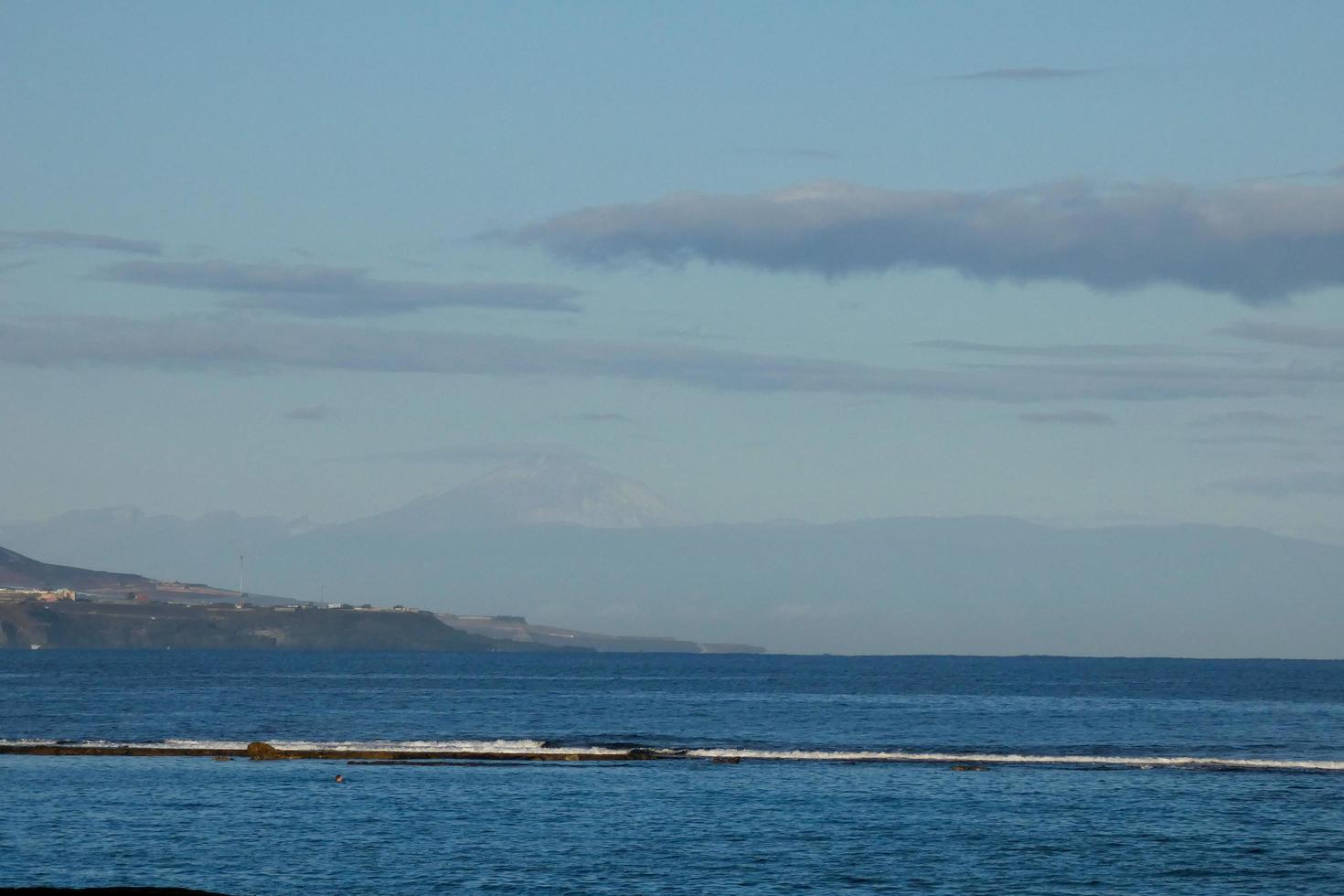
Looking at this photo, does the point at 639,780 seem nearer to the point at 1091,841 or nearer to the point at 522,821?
the point at 522,821

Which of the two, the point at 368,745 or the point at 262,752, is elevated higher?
the point at 262,752

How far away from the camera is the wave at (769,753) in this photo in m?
97.4

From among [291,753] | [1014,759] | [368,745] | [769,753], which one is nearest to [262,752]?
[291,753]

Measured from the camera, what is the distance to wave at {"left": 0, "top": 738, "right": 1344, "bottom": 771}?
97438 mm

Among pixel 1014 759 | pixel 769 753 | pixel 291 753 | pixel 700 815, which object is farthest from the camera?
pixel 769 753

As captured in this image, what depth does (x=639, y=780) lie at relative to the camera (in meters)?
84.8

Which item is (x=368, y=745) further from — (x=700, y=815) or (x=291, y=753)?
(x=700, y=815)

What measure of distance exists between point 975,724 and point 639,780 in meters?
61.5

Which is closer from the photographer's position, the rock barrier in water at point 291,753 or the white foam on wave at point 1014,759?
the rock barrier in water at point 291,753

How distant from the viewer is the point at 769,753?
102m

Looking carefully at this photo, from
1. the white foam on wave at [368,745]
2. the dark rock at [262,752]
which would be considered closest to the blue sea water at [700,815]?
the white foam on wave at [368,745]

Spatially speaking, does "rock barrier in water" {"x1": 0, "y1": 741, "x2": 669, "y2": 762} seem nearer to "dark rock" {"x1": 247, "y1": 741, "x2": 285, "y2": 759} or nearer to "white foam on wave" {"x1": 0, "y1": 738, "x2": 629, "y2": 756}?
"dark rock" {"x1": 247, "y1": 741, "x2": 285, "y2": 759}

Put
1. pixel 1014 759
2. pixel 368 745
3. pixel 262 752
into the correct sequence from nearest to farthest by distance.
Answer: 1. pixel 262 752
2. pixel 1014 759
3. pixel 368 745

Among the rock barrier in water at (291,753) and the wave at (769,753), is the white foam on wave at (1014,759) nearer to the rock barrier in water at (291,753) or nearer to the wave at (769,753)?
the wave at (769,753)
